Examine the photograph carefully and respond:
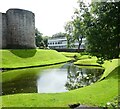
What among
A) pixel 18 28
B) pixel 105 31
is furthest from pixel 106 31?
pixel 18 28

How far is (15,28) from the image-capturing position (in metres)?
60.1

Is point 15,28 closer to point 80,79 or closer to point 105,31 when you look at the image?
point 80,79

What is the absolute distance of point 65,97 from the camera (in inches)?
579

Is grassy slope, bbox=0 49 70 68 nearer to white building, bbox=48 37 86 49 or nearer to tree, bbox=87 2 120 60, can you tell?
tree, bbox=87 2 120 60

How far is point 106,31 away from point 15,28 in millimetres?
48984

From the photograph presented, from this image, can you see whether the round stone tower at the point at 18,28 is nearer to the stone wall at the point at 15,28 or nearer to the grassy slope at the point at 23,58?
the stone wall at the point at 15,28

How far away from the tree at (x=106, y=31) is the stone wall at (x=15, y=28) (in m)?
45.8

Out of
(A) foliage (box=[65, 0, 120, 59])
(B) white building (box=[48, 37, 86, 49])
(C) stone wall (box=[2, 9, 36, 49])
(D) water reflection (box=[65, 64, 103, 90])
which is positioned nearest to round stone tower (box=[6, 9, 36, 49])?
(C) stone wall (box=[2, 9, 36, 49])

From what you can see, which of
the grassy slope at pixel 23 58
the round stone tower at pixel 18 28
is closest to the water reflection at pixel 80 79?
the grassy slope at pixel 23 58

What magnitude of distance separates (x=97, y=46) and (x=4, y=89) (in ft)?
35.1

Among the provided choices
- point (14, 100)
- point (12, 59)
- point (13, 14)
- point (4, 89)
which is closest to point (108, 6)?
point (14, 100)

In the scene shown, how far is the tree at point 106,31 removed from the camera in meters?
12.7

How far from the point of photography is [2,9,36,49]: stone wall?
5900 centimetres

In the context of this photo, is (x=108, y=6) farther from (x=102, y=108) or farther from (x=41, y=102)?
(x=41, y=102)
